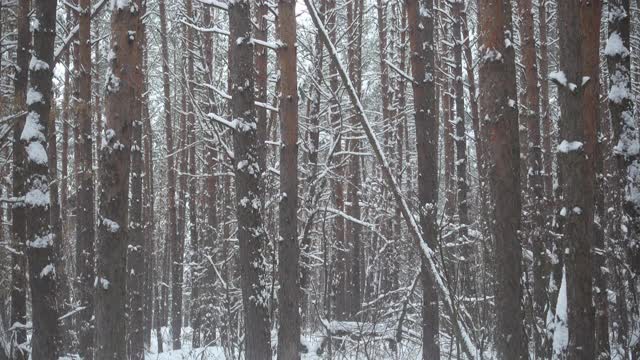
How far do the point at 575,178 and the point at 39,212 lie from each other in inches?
266

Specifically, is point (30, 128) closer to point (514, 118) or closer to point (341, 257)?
point (514, 118)

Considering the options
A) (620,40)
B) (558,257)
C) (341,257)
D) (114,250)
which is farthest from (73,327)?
(620,40)

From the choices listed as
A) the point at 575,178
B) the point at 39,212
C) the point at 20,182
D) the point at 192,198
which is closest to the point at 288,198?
the point at 39,212

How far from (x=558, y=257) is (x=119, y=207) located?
7.26 meters

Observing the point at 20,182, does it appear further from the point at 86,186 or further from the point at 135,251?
the point at 135,251

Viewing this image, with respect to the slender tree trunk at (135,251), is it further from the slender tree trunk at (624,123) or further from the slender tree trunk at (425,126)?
the slender tree trunk at (624,123)

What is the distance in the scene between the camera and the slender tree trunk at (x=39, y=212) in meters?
8.33

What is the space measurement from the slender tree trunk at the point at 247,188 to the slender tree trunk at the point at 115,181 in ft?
4.75

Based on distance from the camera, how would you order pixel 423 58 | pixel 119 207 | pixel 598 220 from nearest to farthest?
pixel 119 207 → pixel 598 220 → pixel 423 58

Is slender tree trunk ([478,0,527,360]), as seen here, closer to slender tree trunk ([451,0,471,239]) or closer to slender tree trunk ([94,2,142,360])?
slender tree trunk ([94,2,142,360])

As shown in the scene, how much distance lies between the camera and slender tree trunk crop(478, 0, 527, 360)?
6.61m

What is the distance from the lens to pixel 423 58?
1018 centimetres

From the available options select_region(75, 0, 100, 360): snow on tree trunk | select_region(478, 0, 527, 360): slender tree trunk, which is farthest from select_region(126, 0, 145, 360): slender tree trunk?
select_region(478, 0, 527, 360): slender tree trunk

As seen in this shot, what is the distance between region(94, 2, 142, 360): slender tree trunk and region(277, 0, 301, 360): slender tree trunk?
7.03 feet
